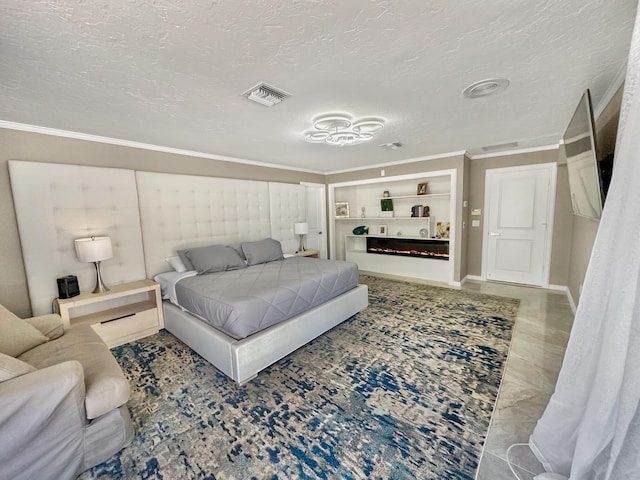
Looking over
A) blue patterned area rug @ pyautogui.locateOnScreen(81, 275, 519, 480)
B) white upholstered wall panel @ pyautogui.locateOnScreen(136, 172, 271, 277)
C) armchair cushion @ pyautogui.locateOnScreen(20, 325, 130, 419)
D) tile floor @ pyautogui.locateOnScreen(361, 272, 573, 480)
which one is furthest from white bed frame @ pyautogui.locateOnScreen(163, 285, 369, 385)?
tile floor @ pyautogui.locateOnScreen(361, 272, 573, 480)

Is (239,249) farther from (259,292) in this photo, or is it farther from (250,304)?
(250,304)

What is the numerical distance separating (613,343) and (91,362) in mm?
2769

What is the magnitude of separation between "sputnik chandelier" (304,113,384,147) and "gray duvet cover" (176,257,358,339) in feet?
5.16

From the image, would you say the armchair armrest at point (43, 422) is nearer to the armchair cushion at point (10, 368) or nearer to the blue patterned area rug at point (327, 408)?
the armchair cushion at point (10, 368)

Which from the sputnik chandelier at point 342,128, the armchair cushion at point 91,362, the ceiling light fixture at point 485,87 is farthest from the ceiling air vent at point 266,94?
the armchair cushion at point 91,362

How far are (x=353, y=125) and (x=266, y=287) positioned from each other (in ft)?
6.26

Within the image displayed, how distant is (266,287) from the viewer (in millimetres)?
2520

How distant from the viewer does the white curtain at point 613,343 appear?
0.98 metres

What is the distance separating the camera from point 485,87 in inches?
78.5

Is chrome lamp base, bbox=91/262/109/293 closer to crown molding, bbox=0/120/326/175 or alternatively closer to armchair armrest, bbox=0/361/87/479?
crown molding, bbox=0/120/326/175

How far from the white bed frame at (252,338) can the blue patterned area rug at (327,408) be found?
114 millimetres

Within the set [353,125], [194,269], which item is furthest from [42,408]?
[353,125]

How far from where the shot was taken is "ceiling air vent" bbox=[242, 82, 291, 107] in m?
1.91

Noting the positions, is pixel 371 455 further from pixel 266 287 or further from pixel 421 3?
pixel 421 3
